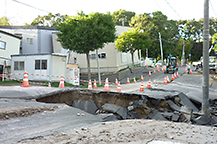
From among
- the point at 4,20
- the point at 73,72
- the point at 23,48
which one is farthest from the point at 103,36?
the point at 4,20

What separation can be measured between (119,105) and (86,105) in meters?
1.62

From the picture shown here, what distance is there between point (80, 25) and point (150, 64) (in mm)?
23048

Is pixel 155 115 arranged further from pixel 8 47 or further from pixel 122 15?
pixel 122 15

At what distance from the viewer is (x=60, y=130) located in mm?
4664

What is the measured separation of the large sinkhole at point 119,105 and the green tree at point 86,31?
53.5 feet

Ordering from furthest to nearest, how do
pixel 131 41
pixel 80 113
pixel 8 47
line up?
pixel 131 41, pixel 8 47, pixel 80 113

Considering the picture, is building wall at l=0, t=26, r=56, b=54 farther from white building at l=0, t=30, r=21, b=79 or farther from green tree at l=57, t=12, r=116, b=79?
green tree at l=57, t=12, r=116, b=79

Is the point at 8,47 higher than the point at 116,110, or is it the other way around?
the point at 8,47

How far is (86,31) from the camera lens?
80.2 ft

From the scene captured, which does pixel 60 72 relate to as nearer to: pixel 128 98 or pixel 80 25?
pixel 80 25

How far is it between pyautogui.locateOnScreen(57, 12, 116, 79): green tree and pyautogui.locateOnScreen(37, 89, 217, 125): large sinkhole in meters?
16.3

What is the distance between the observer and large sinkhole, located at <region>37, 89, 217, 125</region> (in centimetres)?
801

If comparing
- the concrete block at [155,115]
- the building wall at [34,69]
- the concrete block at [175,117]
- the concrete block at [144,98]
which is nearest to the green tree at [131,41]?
the building wall at [34,69]

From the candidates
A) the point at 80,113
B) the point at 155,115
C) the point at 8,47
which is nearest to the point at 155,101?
the point at 155,115
